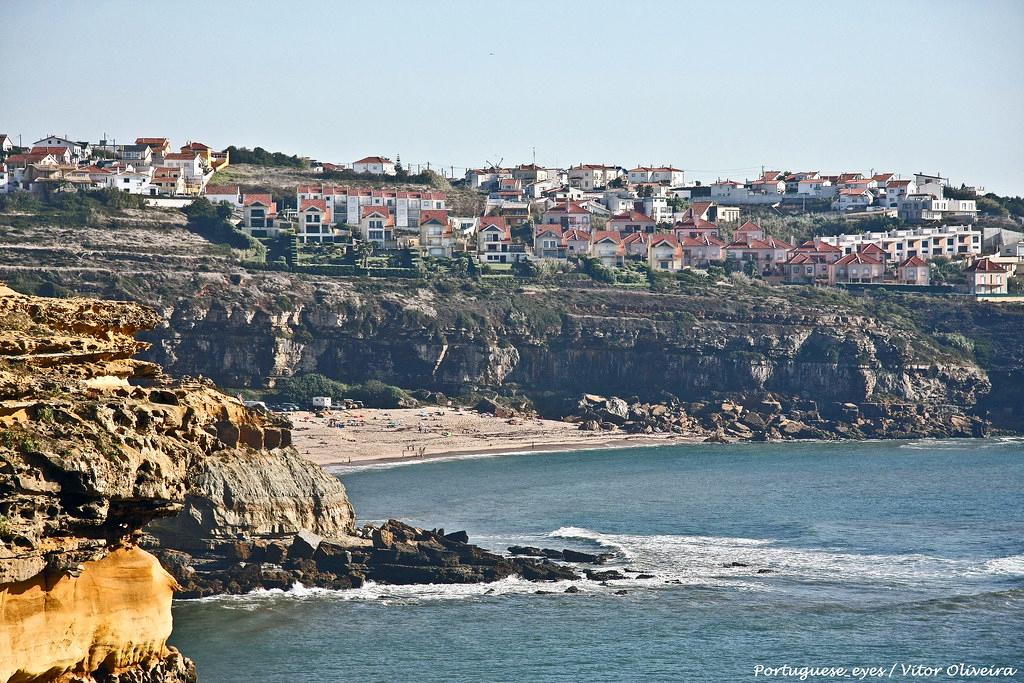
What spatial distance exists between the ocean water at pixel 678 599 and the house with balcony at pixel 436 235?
54175 millimetres

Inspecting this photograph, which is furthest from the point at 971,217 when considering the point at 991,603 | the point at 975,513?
the point at 991,603

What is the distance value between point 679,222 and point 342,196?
94.5 ft

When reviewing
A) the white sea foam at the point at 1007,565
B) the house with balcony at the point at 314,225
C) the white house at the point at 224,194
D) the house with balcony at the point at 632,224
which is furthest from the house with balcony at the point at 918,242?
the white sea foam at the point at 1007,565

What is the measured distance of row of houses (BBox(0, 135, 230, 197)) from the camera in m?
138

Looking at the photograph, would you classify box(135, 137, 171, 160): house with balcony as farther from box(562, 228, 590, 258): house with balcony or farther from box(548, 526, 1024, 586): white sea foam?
box(548, 526, 1024, 586): white sea foam

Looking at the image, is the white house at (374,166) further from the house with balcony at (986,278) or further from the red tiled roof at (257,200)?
the house with balcony at (986,278)

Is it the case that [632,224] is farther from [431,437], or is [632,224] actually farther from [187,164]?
[431,437]

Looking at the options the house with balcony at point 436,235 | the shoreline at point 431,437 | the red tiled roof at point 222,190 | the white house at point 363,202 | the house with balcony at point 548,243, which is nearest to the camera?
the shoreline at point 431,437

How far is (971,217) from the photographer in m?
156

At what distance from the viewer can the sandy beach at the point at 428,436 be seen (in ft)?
286

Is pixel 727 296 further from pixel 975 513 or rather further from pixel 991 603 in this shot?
pixel 991 603

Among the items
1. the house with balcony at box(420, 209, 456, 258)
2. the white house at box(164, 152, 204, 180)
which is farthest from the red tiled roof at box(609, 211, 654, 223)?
the white house at box(164, 152, 204, 180)

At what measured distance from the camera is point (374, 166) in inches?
6491

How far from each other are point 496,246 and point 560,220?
13714 millimetres
